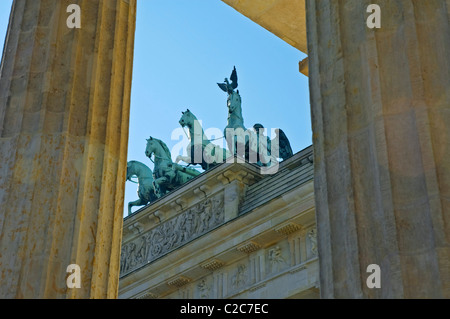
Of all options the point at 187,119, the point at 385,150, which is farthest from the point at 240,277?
the point at 385,150

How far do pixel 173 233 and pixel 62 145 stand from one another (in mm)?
33240

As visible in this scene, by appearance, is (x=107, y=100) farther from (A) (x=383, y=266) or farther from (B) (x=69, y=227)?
(A) (x=383, y=266)

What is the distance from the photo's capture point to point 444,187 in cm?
1012

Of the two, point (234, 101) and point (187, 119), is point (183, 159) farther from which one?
point (234, 101)

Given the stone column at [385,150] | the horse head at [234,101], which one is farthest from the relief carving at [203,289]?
the stone column at [385,150]

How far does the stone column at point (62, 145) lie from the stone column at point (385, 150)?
324cm

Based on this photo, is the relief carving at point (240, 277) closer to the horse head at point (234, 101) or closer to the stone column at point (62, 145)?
the horse head at point (234, 101)

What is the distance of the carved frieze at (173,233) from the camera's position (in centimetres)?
4475

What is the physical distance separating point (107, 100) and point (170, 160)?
1623 inches

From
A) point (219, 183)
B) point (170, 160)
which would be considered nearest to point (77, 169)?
point (219, 183)

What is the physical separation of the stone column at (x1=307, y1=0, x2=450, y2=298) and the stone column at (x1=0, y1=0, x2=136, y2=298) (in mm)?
3240

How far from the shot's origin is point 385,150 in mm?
10664

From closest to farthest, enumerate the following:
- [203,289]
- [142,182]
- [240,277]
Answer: [240,277], [203,289], [142,182]

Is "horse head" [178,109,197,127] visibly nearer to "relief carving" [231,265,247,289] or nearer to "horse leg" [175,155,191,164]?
"horse leg" [175,155,191,164]
